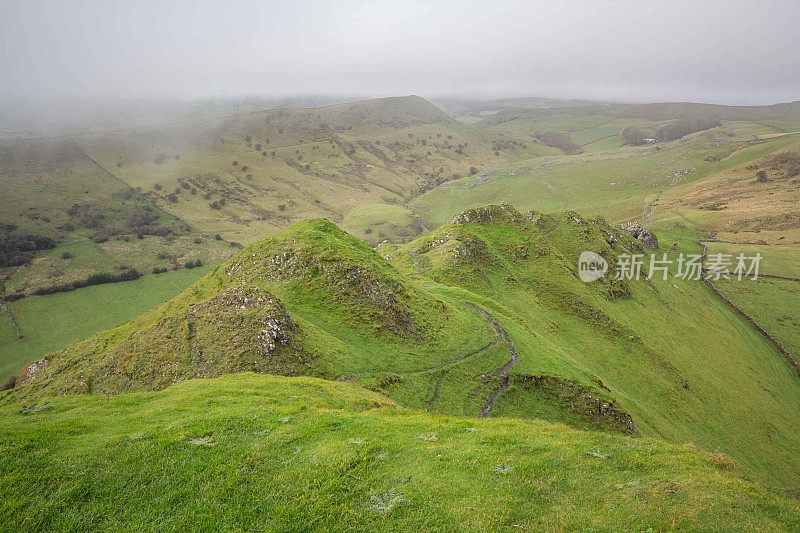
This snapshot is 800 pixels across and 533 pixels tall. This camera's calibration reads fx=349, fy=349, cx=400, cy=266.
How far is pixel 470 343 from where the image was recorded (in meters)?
41.1

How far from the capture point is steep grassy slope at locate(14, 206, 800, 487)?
97.1 feet

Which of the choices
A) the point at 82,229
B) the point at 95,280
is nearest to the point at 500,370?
the point at 95,280

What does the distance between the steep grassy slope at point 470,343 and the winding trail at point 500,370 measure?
0.16 m

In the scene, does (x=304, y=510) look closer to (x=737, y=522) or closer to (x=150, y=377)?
(x=737, y=522)

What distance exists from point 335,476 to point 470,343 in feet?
96.6

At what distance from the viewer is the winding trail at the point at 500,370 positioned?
3411 centimetres

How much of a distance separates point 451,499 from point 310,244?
34.7m

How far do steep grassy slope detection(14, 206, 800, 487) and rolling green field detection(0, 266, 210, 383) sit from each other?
68429 millimetres

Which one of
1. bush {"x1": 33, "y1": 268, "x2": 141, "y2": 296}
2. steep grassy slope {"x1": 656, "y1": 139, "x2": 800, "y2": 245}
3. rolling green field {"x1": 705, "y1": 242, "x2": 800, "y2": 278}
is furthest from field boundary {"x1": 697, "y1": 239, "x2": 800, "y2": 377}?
bush {"x1": 33, "y1": 268, "x2": 141, "y2": 296}

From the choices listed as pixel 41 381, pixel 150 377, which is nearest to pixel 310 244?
pixel 150 377

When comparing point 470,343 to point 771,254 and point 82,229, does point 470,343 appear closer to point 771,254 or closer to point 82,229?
point 771,254

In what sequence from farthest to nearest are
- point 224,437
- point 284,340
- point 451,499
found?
point 284,340 → point 224,437 → point 451,499

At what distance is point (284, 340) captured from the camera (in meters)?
29.6

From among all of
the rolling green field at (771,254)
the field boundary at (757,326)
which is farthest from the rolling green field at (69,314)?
the rolling green field at (771,254)
